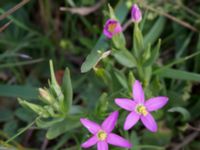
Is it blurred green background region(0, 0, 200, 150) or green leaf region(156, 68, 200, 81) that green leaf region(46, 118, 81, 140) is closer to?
blurred green background region(0, 0, 200, 150)

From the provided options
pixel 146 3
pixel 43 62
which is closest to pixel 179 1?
pixel 146 3

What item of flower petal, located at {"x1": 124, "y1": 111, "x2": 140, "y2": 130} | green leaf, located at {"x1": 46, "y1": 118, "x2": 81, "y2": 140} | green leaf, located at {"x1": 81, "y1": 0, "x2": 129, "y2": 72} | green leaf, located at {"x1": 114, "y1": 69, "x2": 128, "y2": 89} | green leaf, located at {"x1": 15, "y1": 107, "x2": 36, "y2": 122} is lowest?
flower petal, located at {"x1": 124, "y1": 111, "x2": 140, "y2": 130}

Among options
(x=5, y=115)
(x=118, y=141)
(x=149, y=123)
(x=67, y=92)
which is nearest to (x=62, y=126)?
(x=67, y=92)

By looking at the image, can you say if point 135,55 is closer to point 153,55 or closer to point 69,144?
point 153,55

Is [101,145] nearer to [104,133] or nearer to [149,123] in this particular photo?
[104,133]

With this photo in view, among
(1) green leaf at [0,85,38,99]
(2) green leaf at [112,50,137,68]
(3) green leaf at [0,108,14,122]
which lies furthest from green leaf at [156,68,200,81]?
(3) green leaf at [0,108,14,122]

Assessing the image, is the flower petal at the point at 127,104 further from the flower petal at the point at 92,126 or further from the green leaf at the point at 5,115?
the green leaf at the point at 5,115

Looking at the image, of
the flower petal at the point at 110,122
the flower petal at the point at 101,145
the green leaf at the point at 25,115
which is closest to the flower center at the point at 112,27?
the flower petal at the point at 110,122
